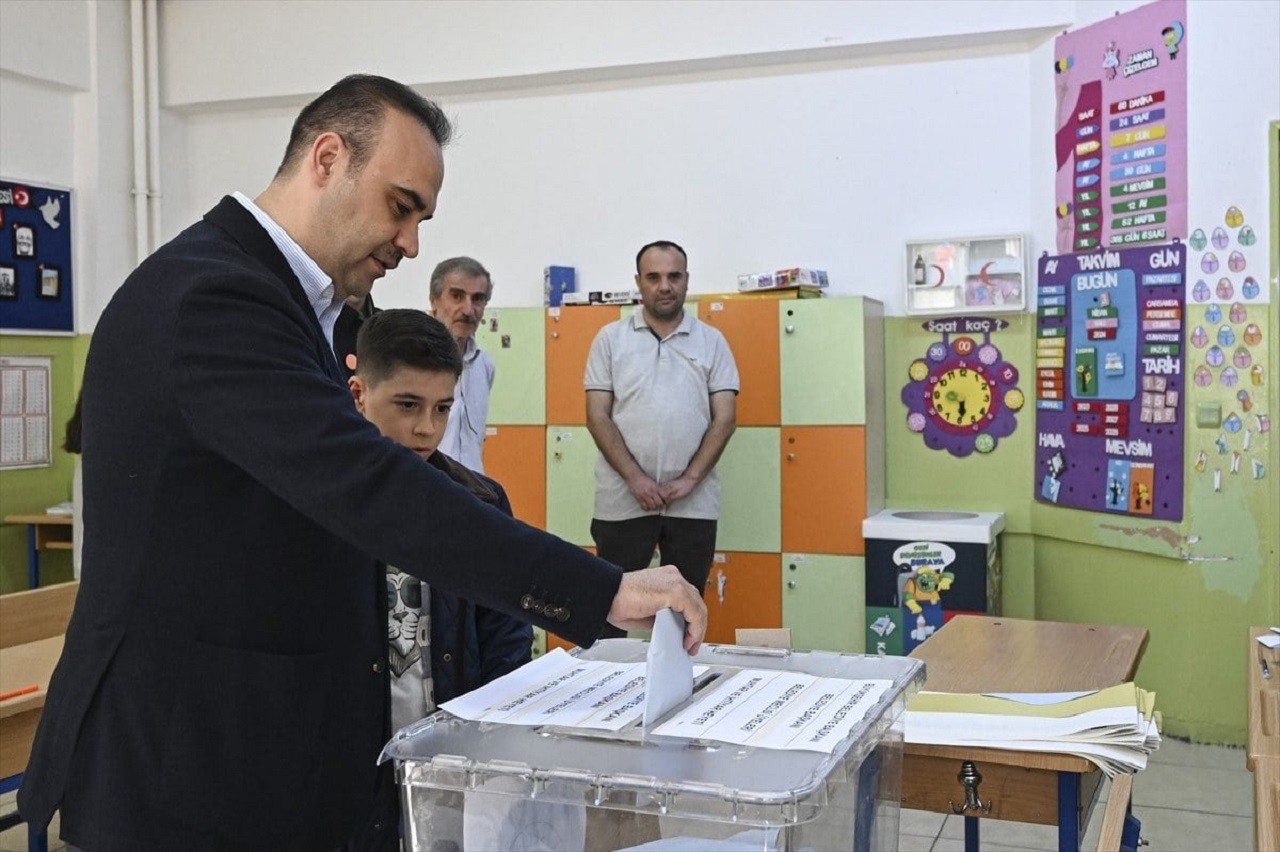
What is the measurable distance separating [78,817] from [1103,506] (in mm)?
4128

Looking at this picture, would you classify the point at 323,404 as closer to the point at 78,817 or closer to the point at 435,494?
the point at 435,494

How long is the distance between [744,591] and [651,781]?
4215mm

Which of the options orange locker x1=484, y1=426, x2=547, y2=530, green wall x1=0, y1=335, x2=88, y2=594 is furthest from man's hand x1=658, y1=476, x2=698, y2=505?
green wall x1=0, y1=335, x2=88, y2=594

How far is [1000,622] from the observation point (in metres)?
2.77

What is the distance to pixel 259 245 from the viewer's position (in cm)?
124

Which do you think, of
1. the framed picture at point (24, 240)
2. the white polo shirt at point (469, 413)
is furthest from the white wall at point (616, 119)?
the white polo shirt at point (469, 413)

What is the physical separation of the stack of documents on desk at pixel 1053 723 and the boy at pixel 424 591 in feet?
2.08

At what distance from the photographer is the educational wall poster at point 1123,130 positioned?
4305 millimetres

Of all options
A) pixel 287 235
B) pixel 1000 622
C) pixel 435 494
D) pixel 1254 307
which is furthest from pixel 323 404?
pixel 1254 307

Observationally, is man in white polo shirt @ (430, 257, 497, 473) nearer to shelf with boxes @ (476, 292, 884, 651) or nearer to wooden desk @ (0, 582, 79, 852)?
wooden desk @ (0, 582, 79, 852)

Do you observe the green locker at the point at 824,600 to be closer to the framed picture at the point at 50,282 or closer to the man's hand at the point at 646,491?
the man's hand at the point at 646,491

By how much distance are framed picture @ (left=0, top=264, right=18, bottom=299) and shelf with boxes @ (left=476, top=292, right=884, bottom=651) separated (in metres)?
2.61

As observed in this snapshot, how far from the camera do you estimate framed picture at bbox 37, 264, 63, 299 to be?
20.1ft

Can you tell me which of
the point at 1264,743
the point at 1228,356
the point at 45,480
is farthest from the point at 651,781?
the point at 45,480
